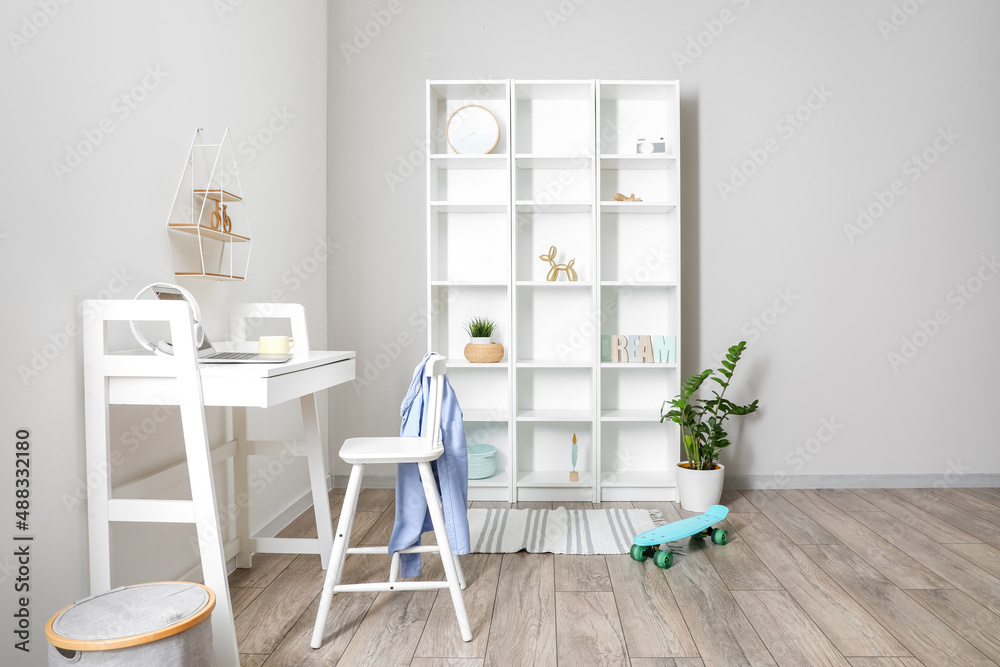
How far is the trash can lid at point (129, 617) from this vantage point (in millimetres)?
1174

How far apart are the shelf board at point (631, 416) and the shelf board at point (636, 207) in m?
1.00

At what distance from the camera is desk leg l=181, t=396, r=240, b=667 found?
1506 mm

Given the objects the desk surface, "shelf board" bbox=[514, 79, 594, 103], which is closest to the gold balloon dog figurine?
"shelf board" bbox=[514, 79, 594, 103]

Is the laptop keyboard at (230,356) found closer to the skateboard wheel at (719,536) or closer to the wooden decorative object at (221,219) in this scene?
the wooden decorative object at (221,219)

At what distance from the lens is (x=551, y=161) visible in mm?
3285

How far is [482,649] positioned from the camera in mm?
1757

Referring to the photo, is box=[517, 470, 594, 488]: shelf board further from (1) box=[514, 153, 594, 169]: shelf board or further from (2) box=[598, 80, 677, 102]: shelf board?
(2) box=[598, 80, 677, 102]: shelf board

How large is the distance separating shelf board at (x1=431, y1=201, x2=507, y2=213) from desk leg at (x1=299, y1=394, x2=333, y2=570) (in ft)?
4.19

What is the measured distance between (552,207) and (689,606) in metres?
1.92

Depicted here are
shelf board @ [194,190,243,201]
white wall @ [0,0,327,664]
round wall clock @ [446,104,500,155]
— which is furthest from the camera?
round wall clock @ [446,104,500,155]

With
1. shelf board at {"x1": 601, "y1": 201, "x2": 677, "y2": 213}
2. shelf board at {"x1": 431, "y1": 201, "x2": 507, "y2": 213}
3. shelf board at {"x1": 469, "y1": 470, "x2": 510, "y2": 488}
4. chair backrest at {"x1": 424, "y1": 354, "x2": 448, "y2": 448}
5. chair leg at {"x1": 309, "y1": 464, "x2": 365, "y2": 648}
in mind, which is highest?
shelf board at {"x1": 431, "y1": 201, "x2": 507, "y2": 213}

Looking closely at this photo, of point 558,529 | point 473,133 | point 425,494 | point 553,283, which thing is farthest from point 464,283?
point 425,494

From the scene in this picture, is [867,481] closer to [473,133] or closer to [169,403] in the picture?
[473,133]

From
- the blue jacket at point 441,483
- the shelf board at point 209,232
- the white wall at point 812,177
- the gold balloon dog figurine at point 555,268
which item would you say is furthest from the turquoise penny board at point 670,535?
the shelf board at point 209,232
